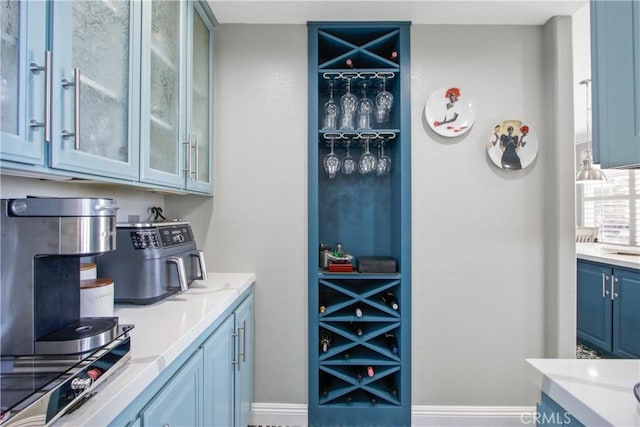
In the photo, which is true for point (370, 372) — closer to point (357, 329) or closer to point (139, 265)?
point (357, 329)

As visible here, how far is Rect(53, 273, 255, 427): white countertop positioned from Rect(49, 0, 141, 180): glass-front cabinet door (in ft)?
1.64

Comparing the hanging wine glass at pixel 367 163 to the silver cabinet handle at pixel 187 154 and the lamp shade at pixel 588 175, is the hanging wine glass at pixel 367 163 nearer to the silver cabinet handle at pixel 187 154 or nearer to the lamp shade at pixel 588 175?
the silver cabinet handle at pixel 187 154

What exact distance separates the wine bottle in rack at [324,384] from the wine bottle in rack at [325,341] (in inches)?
7.6

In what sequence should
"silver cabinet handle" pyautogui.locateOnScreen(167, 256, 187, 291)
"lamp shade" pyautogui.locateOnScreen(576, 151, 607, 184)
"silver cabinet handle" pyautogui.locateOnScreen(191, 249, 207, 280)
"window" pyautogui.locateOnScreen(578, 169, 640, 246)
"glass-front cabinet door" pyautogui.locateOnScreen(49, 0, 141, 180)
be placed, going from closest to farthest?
1. "glass-front cabinet door" pyautogui.locateOnScreen(49, 0, 141, 180)
2. "silver cabinet handle" pyautogui.locateOnScreen(167, 256, 187, 291)
3. "silver cabinet handle" pyautogui.locateOnScreen(191, 249, 207, 280)
4. "lamp shade" pyautogui.locateOnScreen(576, 151, 607, 184)
5. "window" pyautogui.locateOnScreen(578, 169, 640, 246)

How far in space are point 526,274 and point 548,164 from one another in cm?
69

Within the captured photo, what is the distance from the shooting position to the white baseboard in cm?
183

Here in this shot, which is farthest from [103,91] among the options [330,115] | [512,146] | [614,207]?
[614,207]

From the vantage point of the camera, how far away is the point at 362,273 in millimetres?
1809

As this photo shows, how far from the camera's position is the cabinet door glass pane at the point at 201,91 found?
160cm

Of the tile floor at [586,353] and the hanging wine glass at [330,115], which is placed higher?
the hanging wine glass at [330,115]

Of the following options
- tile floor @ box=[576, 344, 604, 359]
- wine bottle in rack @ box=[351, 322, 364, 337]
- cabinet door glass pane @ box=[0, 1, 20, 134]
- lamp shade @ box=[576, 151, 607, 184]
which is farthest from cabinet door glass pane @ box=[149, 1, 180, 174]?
lamp shade @ box=[576, 151, 607, 184]

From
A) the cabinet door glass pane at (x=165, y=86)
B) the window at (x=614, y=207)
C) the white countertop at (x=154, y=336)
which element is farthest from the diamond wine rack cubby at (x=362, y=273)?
the window at (x=614, y=207)

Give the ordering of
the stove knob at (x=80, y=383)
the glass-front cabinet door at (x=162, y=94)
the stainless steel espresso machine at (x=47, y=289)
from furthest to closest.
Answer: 1. the glass-front cabinet door at (x=162, y=94)
2. the stainless steel espresso machine at (x=47, y=289)
3. the stove knob at (x=80, y=383)

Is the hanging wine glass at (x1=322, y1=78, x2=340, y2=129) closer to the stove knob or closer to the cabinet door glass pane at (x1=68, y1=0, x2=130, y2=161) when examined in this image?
the cabinet door glass pane at (x1=68, y1=0, x2=130, y2=161)
